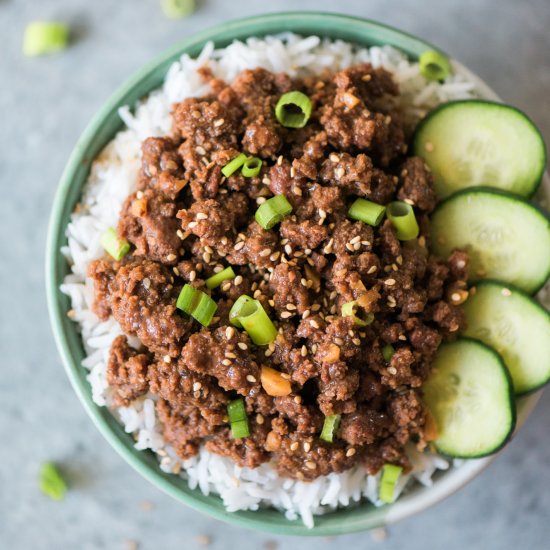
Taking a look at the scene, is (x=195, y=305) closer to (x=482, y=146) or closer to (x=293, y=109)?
(x=293, y=109)

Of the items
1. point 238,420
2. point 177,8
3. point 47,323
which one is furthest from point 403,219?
point 47,323

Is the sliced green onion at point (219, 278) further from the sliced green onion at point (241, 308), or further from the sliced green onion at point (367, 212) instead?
the sliced green onion at point (367, 212)

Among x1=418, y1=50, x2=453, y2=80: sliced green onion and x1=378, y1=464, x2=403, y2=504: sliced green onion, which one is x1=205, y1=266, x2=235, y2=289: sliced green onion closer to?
x1=378, y1=464, x2=403, y2=504: sliced green onion

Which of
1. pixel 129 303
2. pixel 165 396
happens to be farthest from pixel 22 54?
pixel 165 396

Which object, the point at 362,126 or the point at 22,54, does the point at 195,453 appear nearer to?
the point at 362,126

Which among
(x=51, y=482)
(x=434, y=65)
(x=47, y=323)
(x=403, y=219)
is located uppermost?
(x=434, y=65)

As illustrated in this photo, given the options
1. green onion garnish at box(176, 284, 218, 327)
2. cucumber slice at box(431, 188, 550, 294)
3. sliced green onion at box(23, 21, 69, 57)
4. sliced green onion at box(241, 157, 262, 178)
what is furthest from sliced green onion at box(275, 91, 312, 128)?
sliced green onion at box(23, 21, 69, 57)

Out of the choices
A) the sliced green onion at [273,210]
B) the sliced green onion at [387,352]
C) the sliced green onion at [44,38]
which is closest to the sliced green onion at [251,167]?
the sliced green onion at [273,210]
